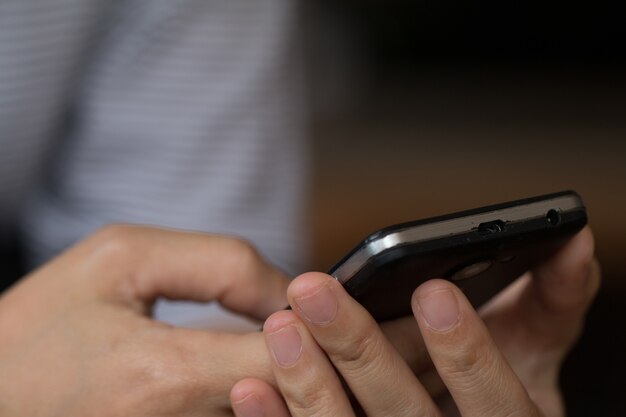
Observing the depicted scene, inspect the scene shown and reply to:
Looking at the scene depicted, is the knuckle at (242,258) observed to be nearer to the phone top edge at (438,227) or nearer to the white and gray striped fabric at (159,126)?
the phone top edge at (438,227)

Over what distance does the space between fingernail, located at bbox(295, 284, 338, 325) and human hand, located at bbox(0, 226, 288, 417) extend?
70 mm

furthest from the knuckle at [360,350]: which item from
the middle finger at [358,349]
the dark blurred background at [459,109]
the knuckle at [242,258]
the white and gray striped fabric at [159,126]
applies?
the dark blurred background at [459,109]

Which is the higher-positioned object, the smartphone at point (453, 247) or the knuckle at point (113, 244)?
the smartphone at point (453, 247)

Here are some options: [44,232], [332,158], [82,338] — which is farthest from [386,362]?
[332,158]

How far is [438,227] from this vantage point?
48 centimetres

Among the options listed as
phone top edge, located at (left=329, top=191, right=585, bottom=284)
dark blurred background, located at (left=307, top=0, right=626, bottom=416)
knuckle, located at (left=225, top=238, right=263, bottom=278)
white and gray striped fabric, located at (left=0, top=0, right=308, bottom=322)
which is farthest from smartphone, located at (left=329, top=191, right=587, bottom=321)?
dark blurred background, located at (left=307, top=0, right=626, bottom=416)

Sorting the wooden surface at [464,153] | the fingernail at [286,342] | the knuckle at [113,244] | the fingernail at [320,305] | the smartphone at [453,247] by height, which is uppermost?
the smartphone at [453,247]

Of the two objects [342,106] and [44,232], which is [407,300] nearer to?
[44,232]

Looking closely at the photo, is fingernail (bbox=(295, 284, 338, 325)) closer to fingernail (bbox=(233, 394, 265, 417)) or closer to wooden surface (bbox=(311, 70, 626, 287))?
fingernail (bbox=(233, 394, 265, 417))

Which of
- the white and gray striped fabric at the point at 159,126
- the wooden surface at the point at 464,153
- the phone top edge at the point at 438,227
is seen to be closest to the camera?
the phone top edge at the point at 438,227

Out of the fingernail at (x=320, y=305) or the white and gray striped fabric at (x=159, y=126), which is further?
the white and gray striped fabric at (x=159, y=126)

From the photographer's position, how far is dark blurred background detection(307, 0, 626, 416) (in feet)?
7.48

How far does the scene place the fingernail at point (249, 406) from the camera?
0.54m

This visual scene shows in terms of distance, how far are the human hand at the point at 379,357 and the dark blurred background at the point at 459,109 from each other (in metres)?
1.60
